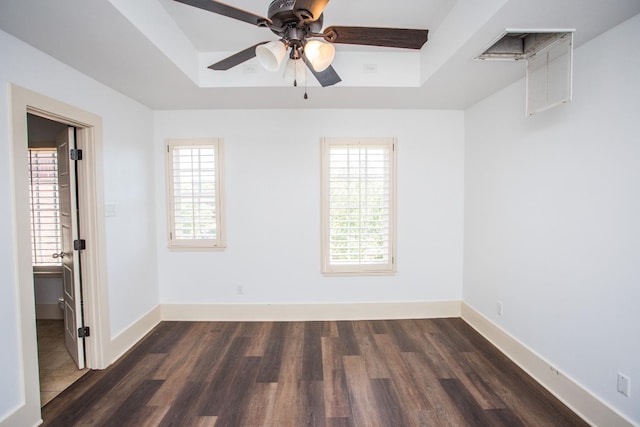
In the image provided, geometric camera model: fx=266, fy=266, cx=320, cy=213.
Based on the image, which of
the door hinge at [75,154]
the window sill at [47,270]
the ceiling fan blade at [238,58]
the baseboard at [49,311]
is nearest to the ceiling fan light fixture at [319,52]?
the ceiling fan blade at [238,58]

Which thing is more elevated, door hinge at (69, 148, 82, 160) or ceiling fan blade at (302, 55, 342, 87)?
ceiling fan blade at (302, 55, 342, 87)

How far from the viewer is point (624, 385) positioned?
63.2 inches

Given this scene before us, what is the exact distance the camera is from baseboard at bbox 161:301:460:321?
321 cm

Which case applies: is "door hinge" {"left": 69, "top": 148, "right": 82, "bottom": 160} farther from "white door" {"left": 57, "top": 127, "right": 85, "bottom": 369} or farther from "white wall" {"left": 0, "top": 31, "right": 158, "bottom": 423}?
"white wall" {"left": 0, "top": 31, "right": 158, "bottom": 423}

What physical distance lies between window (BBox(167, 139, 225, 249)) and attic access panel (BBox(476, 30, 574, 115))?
279 centimetres

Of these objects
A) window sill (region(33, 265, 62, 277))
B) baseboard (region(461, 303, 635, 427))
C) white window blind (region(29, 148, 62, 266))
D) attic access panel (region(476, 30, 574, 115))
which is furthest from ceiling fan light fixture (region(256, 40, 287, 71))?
window sill (region(33, 265, 62, 277))

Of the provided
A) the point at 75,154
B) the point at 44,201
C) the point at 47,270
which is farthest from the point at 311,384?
the point at 44,201

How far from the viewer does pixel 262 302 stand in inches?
127

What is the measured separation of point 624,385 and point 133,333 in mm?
3941

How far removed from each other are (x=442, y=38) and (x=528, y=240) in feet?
6.03

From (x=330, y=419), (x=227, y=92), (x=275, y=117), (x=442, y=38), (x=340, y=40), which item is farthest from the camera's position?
(x=275, y=117)

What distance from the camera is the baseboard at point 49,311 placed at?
10.9 ft

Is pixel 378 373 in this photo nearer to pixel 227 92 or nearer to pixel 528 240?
pixel 528 240

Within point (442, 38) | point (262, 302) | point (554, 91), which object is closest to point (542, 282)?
point (554, 91)
